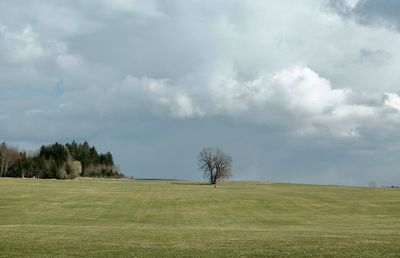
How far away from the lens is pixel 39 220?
190ft

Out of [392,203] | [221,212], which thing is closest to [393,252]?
[221,212]

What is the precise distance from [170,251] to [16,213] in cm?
4715

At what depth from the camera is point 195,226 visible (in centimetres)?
5169

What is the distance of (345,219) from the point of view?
6378 cm

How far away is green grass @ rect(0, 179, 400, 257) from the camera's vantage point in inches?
957

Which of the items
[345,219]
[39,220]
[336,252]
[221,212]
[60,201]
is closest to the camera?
[336,252]

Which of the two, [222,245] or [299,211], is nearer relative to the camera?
[222,245]

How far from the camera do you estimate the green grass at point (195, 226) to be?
79.7 feet

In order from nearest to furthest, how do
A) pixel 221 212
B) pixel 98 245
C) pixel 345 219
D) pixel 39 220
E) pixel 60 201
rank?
pixel 98 245 < pixel 39 220 < pixel 345 219 < pixel 221 212 < pixel 60 201

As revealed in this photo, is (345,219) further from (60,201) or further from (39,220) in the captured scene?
(60,201)

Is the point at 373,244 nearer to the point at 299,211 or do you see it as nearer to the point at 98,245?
the point at 98,245

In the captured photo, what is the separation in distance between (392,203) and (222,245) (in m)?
64.8

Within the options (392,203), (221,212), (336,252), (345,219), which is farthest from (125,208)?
(336,252)

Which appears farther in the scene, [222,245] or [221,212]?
[221,212]
